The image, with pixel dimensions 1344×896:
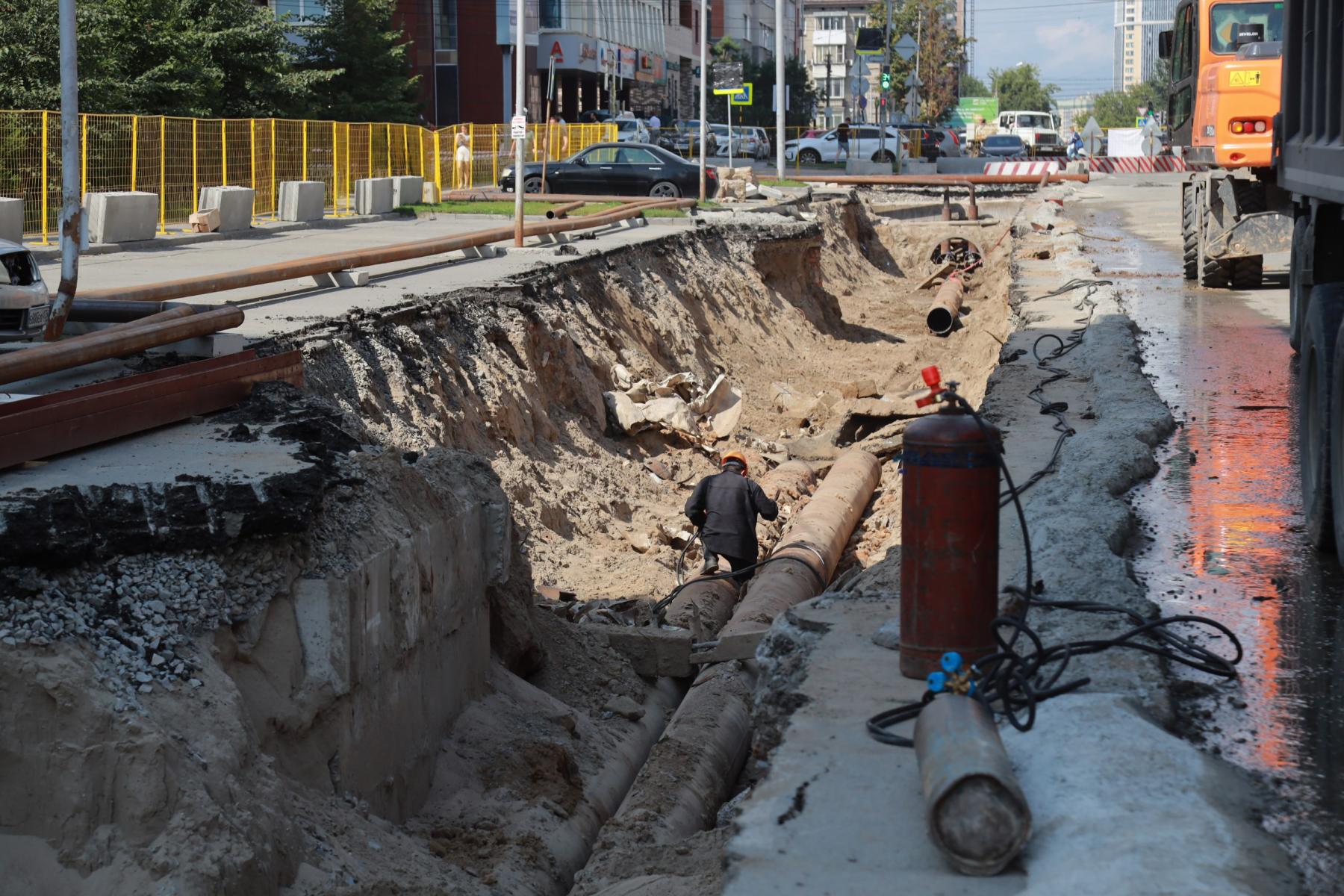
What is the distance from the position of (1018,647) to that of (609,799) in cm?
290

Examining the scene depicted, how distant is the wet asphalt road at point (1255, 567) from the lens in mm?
3854

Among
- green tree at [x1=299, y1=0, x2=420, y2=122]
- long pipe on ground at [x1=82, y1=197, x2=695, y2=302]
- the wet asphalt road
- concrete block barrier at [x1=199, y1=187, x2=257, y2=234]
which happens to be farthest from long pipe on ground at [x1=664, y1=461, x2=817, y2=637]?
green tree at [x1=299, y1=0, x2=420, y2=122]

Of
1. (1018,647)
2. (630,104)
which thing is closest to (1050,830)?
(1018,647)

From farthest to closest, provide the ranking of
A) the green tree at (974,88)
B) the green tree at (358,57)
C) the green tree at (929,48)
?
the green tree at (974,88) < the green tree at (929,48) < the green tree at (358,57)

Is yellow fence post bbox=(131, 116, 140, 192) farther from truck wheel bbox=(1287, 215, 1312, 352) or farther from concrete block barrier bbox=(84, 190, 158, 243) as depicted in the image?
truck wheel bbox=(1287, 215, 1312, 352)

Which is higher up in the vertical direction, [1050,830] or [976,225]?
[976,225]

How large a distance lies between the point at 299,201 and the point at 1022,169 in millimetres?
23620

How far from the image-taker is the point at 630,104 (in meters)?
65.5

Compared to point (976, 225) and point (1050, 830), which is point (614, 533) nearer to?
point (1050, 830)

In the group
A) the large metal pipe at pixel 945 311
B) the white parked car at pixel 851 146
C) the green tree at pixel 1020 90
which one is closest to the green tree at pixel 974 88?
the green tree at pixel 1020 90

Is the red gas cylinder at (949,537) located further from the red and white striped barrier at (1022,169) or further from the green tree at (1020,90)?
the green tree at (1020,90)

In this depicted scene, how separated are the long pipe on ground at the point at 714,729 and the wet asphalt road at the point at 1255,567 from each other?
2257 mm

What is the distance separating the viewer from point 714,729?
23.7 feet

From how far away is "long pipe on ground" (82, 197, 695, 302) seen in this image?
9.89m
